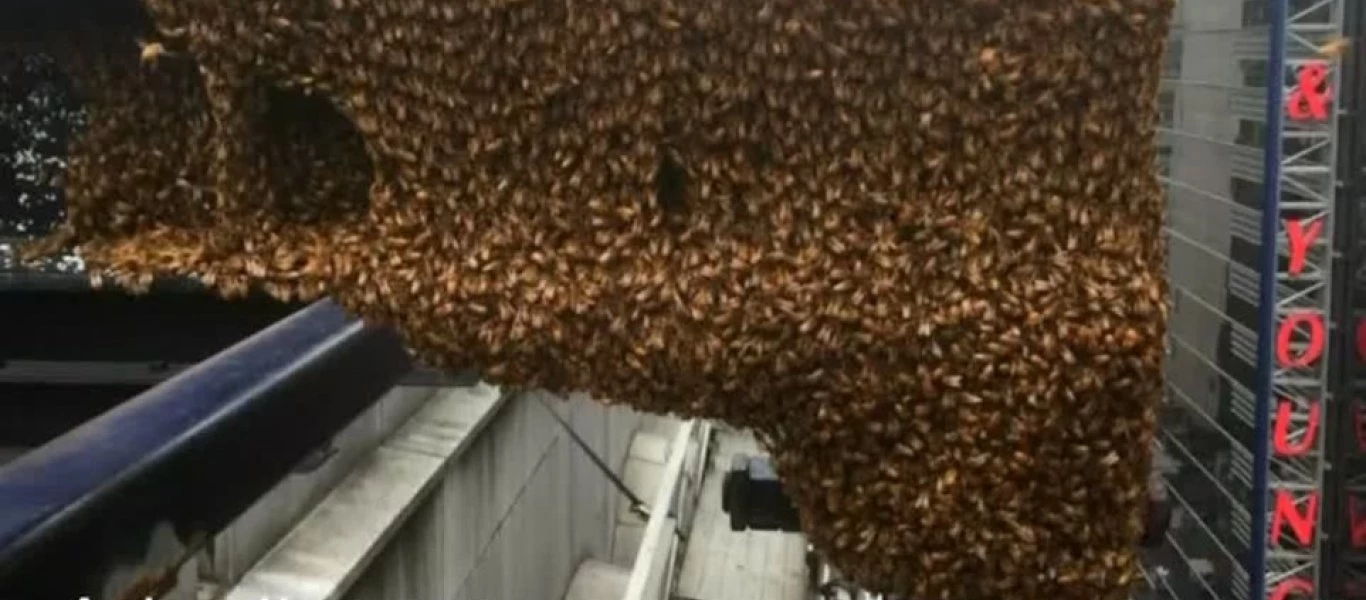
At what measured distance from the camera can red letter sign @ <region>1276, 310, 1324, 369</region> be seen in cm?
239

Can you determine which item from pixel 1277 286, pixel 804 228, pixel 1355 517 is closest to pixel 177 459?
pixel 804 228

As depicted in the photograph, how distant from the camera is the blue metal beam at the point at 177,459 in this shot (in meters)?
0.57

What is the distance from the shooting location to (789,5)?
2.12ft

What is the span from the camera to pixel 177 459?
67 centimetres

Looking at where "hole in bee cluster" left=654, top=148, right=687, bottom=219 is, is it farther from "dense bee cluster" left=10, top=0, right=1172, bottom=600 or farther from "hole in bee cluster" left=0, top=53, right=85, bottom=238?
"hole in bee cluster" left=0, top=53, right=85, bottom=238

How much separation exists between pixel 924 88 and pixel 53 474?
16.4 inches

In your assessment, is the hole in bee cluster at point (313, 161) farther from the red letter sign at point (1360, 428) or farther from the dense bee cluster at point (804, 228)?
the red letter sign at point (1360, 428)

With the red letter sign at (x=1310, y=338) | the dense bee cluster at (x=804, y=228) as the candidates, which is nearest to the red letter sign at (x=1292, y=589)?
the red letter sign at (x=1310, y=338)

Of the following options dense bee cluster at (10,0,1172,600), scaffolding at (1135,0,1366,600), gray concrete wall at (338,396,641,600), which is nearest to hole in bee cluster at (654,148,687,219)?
dense bee cluster at (10,0,1172,600)

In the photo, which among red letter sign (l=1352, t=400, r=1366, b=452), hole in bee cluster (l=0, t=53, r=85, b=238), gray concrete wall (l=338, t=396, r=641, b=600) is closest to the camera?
hole in bee cluster (l=0, t=53, r=85, b=238)

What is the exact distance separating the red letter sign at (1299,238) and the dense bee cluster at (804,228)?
1.87m

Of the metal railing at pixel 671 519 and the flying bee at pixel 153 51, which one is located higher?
the flying bee at pixel 153 51

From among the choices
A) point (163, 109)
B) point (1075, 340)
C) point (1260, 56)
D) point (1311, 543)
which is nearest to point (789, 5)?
point (1075, 340)

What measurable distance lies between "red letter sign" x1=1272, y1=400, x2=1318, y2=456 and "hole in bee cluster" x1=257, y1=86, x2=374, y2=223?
2.04 m
